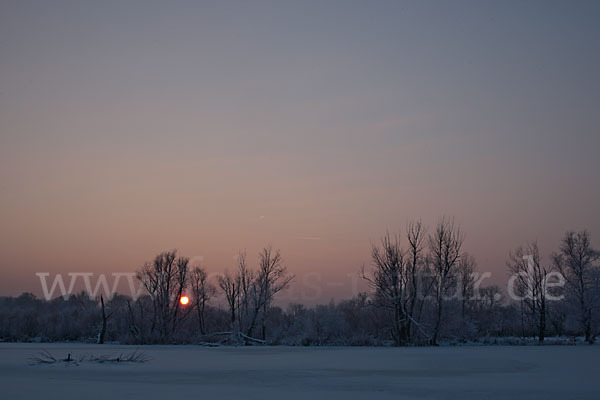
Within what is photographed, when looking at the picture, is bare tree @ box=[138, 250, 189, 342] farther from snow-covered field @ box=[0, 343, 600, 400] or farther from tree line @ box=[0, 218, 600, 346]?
snow-covered field @ box=[0, 343, 600, 400]

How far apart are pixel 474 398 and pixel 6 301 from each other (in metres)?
83.5

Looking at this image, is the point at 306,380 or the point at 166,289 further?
the point at 166,289

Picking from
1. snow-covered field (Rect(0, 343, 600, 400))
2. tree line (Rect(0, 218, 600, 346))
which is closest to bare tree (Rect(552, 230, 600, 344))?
tree line (Rect(0, 218, 600, 346))

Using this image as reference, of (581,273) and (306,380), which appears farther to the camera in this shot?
(581,273)

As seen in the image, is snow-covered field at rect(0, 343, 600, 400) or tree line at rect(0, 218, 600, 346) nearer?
snow-covered field at rect(0, 343, 600, 400)

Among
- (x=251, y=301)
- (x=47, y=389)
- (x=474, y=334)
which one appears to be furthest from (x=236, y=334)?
(x=47, y=389)

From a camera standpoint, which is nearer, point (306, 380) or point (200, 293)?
point (306, 380)

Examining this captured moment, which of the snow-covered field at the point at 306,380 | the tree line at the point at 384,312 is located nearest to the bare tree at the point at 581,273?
the tree line at the point at 384,312

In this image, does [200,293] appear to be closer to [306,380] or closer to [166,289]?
[166,289]

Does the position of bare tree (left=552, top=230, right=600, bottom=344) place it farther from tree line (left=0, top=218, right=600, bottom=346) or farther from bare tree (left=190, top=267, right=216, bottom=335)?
bare tree (left=190, top=267, right=216, bottom=335)

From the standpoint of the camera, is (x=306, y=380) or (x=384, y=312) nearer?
(x=306, y=380)

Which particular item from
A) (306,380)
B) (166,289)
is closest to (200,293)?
(166,289)

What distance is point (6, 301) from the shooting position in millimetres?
78312

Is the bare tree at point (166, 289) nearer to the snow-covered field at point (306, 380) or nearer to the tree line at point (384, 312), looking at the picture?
the tree line at point (384, 312)
